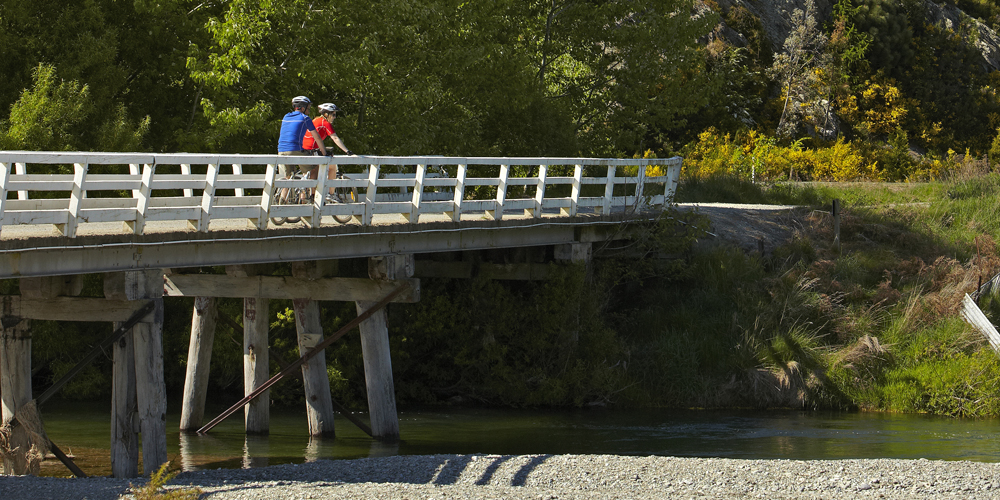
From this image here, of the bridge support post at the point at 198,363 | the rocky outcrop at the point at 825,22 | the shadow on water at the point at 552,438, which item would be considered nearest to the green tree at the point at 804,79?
the rocky outcrop at the point at 825,22

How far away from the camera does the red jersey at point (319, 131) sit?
44.9 feet

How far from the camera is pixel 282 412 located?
19297mm

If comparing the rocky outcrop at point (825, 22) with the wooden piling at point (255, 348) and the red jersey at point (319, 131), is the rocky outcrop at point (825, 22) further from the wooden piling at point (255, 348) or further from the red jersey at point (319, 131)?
the red jersey at point (319, 131)

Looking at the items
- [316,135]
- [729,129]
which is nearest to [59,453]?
[316,135]

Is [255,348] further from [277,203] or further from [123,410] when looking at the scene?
[123,410]

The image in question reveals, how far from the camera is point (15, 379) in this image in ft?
41.4

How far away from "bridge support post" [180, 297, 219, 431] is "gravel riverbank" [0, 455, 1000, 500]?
4280mm

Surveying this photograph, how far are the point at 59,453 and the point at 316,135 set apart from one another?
4.80m

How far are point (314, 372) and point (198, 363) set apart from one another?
2042 mm

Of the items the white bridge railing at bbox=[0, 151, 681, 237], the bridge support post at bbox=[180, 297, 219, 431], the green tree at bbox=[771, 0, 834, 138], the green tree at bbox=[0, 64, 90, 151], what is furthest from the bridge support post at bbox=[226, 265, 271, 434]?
the green tree at bbox=[771, 0, 834, 138]

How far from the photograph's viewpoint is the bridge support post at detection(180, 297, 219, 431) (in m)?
16.9

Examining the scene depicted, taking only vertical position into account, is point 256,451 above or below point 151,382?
below

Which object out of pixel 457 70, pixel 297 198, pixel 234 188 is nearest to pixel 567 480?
pixel 297 198

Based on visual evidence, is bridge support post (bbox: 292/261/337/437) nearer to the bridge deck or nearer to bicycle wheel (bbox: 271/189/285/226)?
the bridge deck
